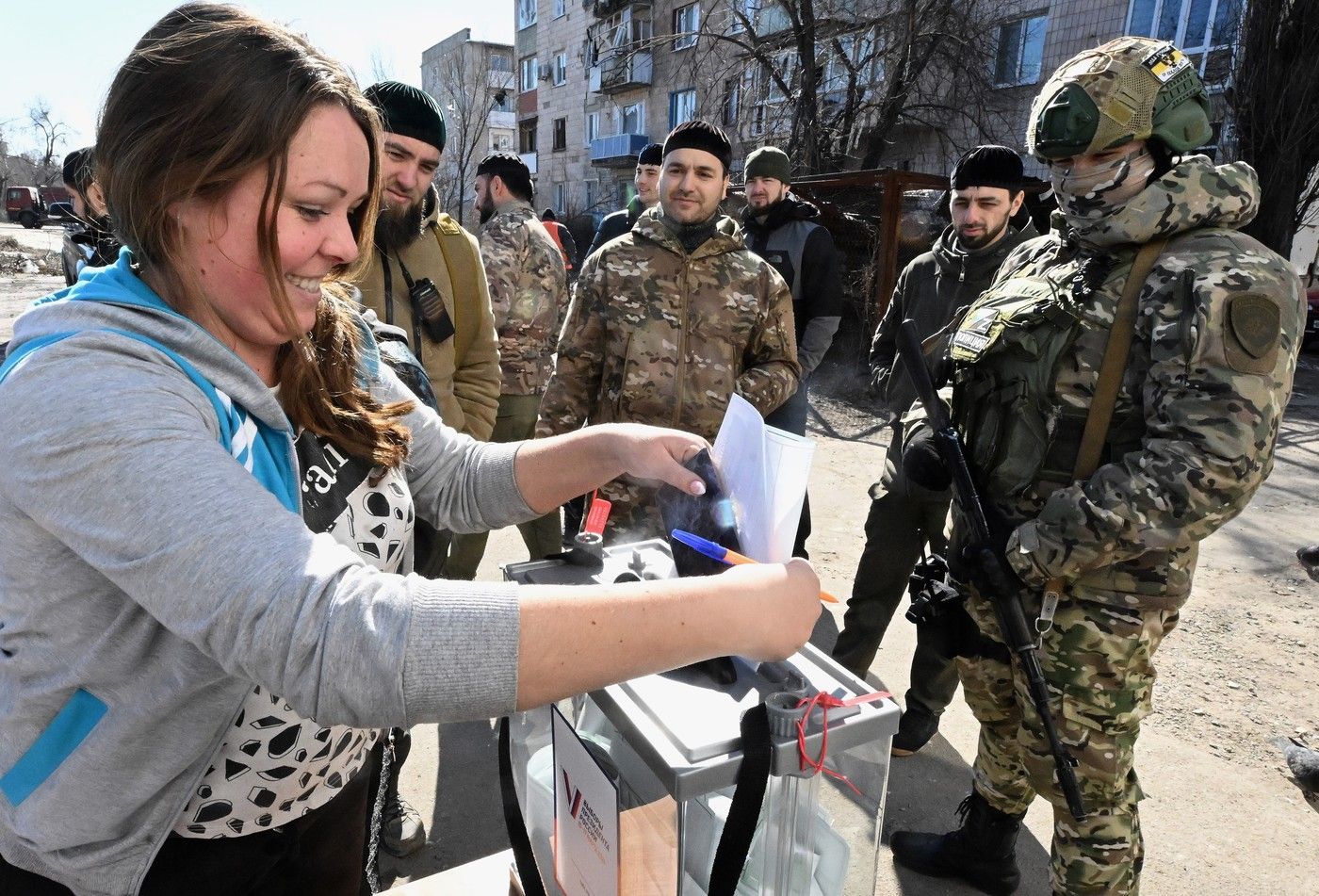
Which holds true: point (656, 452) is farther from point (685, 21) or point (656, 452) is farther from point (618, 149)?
point (618, 149)

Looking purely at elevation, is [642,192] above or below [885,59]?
below

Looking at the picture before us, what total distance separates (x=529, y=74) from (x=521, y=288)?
3424cm

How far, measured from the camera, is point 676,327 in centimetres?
283

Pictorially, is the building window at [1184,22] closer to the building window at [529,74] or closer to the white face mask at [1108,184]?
the white face mask at [1108,184]

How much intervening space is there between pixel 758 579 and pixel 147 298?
0.77 metres

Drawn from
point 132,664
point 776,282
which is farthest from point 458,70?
point 132,664

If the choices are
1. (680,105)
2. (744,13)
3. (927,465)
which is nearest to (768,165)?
(927,465)

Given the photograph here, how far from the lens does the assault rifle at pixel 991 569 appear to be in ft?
5.83

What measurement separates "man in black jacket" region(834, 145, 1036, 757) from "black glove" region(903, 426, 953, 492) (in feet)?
2.51

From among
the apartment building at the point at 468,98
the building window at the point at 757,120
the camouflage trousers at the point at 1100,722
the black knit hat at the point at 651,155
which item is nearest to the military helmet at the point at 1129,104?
the camouflage trousers at the point at 1100,722

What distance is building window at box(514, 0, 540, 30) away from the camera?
32.6 m

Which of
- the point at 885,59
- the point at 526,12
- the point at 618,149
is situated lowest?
the point at 618,149

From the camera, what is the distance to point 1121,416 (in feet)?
5.85

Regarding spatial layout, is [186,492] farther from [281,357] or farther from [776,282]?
[776,282]
